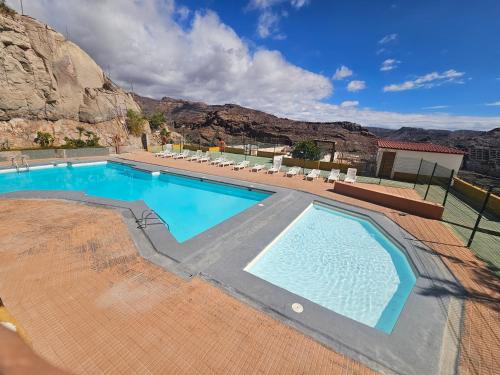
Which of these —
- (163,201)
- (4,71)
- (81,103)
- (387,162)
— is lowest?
(163,201)

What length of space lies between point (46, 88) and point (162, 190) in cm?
2261

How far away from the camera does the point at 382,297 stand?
5133mm

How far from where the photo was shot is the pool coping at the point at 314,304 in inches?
137

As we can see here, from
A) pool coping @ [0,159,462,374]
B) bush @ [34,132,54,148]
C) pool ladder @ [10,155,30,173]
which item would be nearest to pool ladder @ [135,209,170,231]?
pool coping @ [0,159,462,374]

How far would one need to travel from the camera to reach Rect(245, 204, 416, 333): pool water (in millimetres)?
4871

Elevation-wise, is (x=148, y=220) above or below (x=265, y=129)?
below

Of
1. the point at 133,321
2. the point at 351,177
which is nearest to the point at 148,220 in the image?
the point at 133,321

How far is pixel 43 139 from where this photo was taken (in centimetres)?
2055

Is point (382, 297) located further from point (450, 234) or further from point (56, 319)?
point (56, 319)

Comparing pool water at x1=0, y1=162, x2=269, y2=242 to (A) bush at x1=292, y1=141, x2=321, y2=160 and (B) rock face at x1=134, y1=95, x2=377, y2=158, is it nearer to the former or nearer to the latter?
(A) bush at x1=292, y1=141, x2=321, y2=160

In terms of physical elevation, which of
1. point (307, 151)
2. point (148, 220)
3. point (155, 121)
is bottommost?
point (148, 220)

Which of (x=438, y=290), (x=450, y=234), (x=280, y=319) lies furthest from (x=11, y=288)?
(x=450, y=234)

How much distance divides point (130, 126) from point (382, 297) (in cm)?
3390

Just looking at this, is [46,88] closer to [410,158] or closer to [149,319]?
[149,319]
